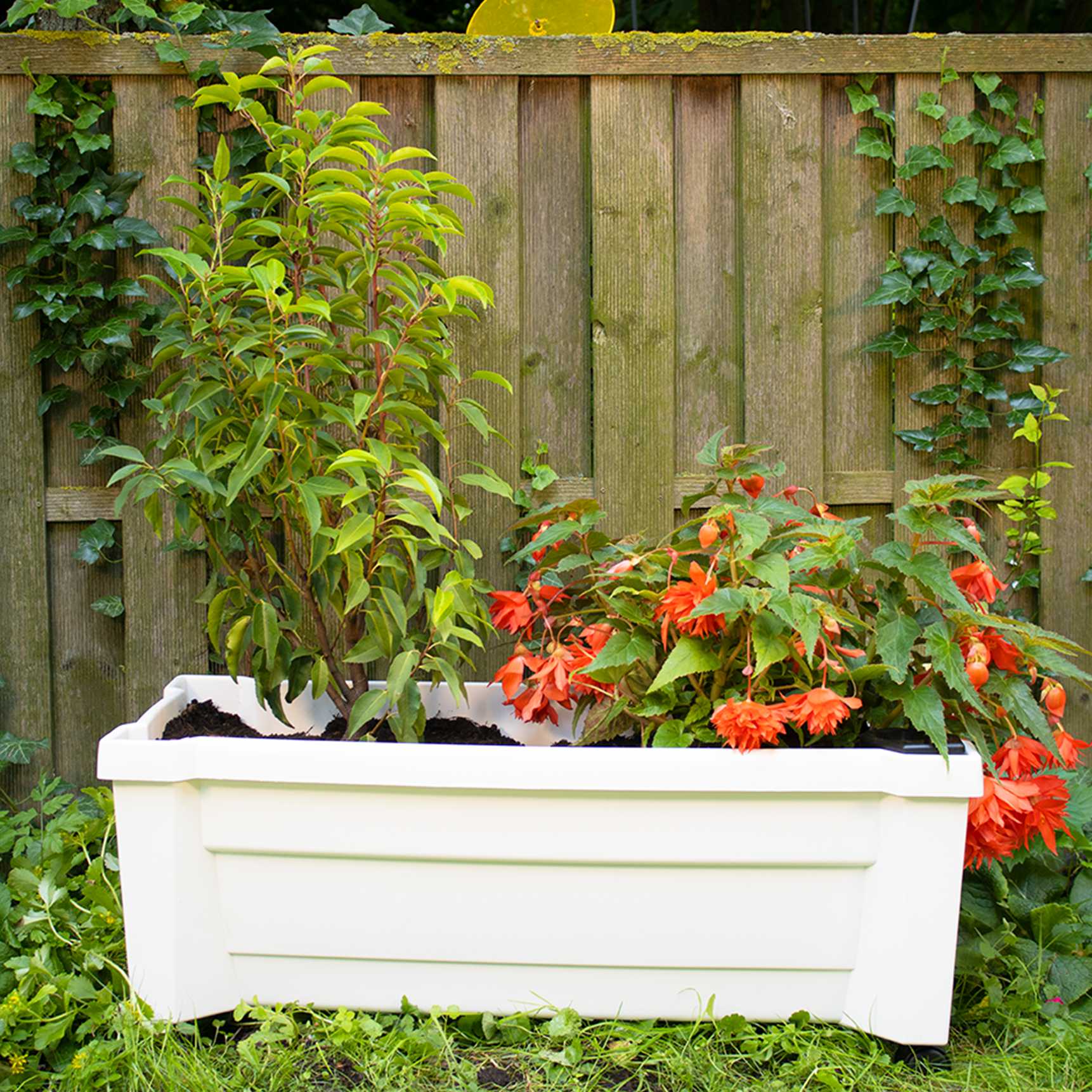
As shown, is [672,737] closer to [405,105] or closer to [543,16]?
[405,105]

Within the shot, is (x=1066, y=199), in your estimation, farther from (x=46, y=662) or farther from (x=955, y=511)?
(x=46, y=662)

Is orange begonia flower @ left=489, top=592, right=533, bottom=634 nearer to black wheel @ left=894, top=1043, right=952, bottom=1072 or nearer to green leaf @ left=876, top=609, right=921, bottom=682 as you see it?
green leaf @ left=876, top=609, right=921, bottom=682

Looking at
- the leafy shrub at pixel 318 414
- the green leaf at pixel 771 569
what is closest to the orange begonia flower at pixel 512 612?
the leafy shrub at pixel 318 414

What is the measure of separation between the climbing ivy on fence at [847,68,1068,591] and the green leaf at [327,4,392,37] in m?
0.93

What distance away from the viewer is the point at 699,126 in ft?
6.46

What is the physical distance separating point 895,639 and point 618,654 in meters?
0.39

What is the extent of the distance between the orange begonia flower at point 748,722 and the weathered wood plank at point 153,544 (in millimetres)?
1118

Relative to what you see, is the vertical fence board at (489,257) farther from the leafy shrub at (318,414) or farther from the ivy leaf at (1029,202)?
the ivy leaf at (1029,202)

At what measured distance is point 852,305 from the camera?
200 centimetres

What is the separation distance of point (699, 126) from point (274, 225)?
35.1 inches

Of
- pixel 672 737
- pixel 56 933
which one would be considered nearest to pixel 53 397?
pixel 56 933

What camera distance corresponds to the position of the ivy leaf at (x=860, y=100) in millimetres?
1935

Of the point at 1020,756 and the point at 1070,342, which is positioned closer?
the point at 1020,756

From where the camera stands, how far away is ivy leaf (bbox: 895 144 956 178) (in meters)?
1.93
